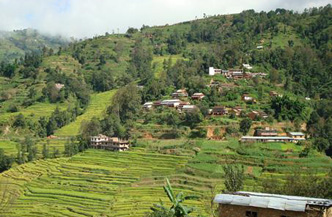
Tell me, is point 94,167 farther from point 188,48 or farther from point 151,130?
point 188,48

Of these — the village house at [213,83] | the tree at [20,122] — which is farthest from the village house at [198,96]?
the tree at [20,122]

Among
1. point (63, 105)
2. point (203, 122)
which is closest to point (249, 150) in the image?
point (203, 122)

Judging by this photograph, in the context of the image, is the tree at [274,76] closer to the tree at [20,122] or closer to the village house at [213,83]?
the village house at [213,83]

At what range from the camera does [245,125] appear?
50.2 meters

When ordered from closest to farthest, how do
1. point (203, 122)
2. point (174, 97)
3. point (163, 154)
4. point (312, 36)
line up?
point (163, 154) < point (203, 122) < point (174, 97) < point (312, 36)

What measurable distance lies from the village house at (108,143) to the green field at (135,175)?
67.0 inches

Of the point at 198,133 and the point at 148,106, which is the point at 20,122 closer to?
the point at 148,106

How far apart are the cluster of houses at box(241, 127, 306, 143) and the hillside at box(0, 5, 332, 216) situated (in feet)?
1.52

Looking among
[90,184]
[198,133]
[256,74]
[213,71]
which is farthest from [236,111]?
[90,184]

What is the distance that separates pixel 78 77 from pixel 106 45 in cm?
2219

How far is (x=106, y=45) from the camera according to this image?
109m

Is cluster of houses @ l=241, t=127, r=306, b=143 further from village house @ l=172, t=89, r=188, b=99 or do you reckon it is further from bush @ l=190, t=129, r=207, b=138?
village house @ l=172, t=89, r=188, b=99

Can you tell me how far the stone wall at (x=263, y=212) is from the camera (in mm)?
13359

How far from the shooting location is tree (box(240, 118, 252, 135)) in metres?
50.1
